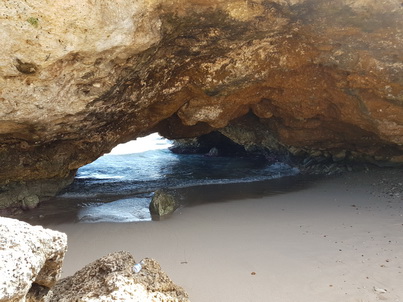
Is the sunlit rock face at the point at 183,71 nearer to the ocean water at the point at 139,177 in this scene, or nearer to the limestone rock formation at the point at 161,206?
the ocean water at the point at 139,177

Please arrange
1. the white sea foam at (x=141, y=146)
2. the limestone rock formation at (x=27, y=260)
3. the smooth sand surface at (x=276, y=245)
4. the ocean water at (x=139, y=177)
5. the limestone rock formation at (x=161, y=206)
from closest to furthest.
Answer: the limestone rock formation at (x=27, y=260), the smooth sand surface at (x=276, y=245), the limestone rock formation at (x=161, y=206), the ocean water at (x=139, y=177), the white sea foam at (x=141, y=146)

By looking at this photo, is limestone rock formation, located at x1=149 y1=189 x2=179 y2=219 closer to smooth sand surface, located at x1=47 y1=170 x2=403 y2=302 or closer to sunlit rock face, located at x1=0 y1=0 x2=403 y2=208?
smooth sand surface, located at x1=47 y1=170 x2=403 y2=302

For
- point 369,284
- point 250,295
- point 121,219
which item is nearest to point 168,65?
point 121,219

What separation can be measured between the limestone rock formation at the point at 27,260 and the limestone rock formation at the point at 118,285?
0.25m

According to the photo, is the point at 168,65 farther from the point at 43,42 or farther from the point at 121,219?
the point at 121,219

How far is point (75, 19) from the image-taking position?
154 inches

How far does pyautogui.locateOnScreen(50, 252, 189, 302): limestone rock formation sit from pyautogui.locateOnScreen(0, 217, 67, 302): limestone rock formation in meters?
0.25

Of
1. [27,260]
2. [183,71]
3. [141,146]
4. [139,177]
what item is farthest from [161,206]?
[141,146]

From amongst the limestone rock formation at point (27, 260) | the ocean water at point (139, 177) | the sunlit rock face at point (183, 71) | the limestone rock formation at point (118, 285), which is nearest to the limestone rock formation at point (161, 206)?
the ocean water at point (139, 177)

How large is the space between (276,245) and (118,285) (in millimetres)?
3010

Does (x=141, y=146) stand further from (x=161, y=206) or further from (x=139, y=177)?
(x=161, y=206)

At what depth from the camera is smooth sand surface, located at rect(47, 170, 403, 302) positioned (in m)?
3.80

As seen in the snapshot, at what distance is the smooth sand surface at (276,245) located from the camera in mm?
3797

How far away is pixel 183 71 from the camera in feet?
21.3
